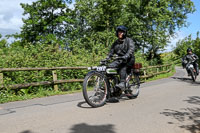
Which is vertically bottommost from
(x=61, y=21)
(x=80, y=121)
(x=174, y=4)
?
(x=80, y=121)

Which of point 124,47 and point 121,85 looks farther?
point 124,47

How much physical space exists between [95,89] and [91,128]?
6.33ft

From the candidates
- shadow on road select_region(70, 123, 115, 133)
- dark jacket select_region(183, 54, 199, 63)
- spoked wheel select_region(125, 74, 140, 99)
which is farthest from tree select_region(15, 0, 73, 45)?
shadow on road select_region(70, 123, 115, 133)

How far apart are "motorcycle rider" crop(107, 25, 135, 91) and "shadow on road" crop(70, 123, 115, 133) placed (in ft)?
7.21

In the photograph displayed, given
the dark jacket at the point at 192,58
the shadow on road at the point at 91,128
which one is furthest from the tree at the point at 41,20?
the shadow on road at the point at 91,128

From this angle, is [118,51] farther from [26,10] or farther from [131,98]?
[26,10]

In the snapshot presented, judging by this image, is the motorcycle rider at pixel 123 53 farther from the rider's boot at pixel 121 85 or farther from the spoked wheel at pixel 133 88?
the spoked wheel at pixel 133 88

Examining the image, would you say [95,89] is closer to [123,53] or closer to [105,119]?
[105,119]

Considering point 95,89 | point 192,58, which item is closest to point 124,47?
point 95,89

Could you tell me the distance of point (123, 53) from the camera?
261 inches

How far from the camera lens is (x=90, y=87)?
18.6ft

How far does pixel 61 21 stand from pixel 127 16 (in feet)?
31.7

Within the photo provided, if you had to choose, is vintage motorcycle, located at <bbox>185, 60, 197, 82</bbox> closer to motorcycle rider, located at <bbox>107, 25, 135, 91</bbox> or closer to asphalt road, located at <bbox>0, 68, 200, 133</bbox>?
asphalt road, located at <bbox>0, 68, 200, 133</bbox>

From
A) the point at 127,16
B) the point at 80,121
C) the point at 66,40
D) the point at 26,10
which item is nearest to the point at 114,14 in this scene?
the point at 127,16
